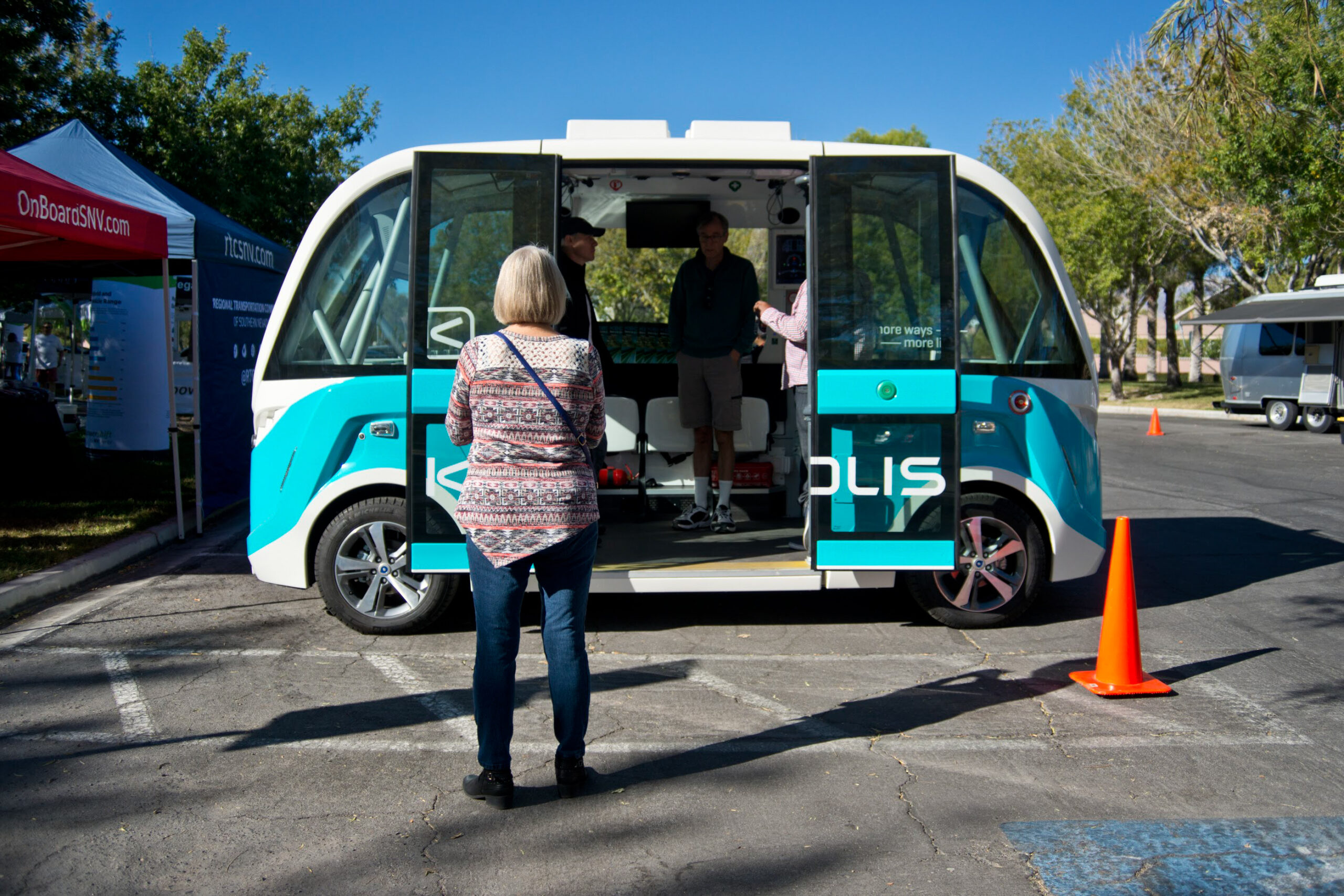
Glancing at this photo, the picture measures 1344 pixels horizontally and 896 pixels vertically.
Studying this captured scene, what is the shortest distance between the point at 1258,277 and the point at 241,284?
2688cm

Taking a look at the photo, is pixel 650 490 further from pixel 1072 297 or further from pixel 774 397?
pixel 1072 297

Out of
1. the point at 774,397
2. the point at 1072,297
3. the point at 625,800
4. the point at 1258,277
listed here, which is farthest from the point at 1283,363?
the point at 625,800

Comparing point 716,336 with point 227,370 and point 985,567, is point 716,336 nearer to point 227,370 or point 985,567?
point 985,567

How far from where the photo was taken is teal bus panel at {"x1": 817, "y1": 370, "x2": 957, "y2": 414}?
5.38m

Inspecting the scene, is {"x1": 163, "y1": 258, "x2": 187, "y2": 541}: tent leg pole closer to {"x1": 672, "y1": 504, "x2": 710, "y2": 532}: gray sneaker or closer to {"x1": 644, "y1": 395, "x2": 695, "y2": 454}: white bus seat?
{"x1": 644, "y1": 395, "x2": 695, "y2": 454}: white bus seat

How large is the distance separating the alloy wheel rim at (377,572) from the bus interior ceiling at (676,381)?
4.64 feet

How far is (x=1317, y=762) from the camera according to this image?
4109 millimetres

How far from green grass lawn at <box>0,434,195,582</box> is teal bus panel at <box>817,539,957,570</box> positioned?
5.11m

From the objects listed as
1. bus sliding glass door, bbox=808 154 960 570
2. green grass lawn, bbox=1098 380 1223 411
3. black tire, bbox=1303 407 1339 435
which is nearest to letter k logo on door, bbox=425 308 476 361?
bus sliding glass door, bbox=808 154 960 570

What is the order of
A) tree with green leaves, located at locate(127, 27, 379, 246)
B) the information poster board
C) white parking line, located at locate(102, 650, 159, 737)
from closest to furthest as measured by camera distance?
white parking line, located at locate(102, 650, 159, 737) → the information poster board → tree with green leaves, located at locate(127, 27, 379, 246)

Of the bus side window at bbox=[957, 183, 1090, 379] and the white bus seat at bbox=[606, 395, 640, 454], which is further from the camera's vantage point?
the white bus seat at bbox=[606, 395, 640, 454]

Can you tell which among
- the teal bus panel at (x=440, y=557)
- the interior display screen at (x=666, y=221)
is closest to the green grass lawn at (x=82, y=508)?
the teal bus panel at (x=440, y=557)

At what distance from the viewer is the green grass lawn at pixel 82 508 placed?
7.73 m

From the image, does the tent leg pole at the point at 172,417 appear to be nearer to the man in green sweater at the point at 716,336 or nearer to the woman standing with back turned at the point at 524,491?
the man in green sweater at the point at 716,336
